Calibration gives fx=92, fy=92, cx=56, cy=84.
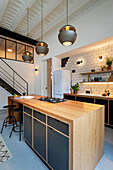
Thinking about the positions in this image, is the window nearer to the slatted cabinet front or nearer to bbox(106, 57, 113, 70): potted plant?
the slatted cabinet front

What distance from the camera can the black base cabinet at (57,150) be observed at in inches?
43.3

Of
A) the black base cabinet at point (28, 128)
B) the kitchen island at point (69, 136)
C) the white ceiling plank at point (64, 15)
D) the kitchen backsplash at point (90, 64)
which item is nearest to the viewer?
the kitchen island at point (69, 136)

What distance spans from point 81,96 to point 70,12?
3.04m

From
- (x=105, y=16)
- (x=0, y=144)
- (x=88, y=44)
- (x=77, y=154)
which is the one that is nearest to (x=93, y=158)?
(x=77, y=154)

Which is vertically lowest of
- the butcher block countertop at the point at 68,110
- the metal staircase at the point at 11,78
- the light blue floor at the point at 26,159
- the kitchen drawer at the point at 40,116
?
the light blue floor at the point at 26,159

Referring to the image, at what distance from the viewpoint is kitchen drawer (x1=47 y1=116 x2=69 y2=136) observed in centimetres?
108

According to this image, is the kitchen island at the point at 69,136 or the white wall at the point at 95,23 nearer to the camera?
the kitchen island at the point at 69,136

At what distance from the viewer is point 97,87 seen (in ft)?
12.5

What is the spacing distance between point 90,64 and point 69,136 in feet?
11.7

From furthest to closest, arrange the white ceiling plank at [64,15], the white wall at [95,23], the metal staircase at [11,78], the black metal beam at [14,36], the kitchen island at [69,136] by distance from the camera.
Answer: the metal staircase at [11,78]
the black metal beam at [14,36]
the white ceiling plank at [64,15]
the white wall at [95,23]
the kitchen island at [69,136]

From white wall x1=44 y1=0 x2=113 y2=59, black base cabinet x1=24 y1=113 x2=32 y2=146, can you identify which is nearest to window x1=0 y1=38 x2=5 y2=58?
white wall x1=44 y1=0 x2=113 y2=59

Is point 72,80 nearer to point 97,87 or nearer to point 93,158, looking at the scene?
point 97,87

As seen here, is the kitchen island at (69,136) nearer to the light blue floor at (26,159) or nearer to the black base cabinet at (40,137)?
the black base cabinet at (40,137)

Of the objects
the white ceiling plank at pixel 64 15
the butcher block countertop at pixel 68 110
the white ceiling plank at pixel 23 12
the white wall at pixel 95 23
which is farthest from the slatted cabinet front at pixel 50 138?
the white ceiling plank at pixel 64 15
